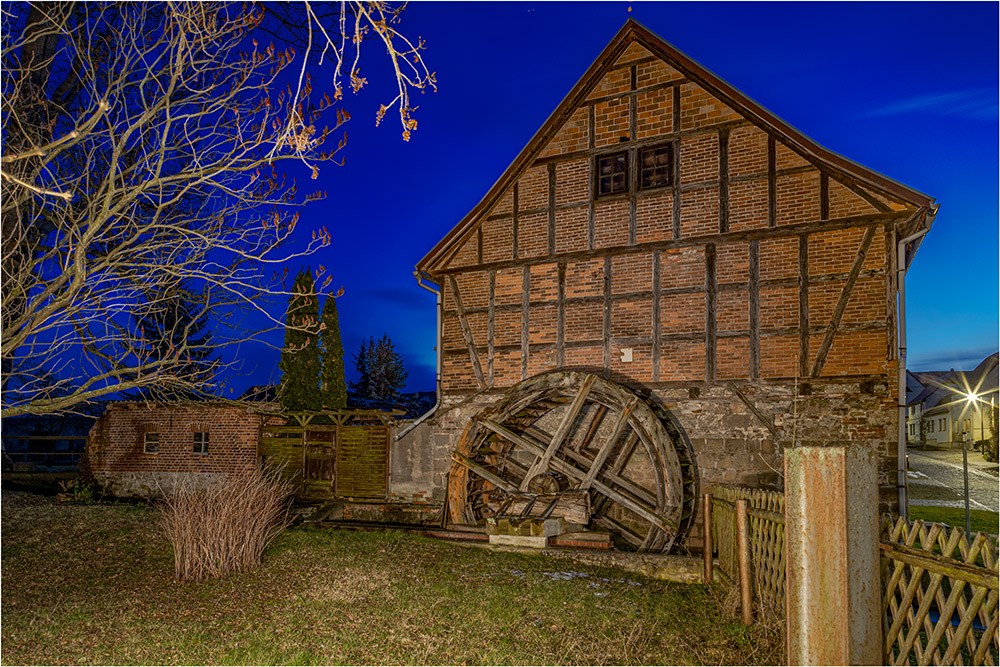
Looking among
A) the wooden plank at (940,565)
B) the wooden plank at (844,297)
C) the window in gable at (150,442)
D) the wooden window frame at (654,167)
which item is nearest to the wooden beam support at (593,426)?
the wooden plank at (844,297)

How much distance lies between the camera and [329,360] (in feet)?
68.2

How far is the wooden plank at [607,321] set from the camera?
11.6 m

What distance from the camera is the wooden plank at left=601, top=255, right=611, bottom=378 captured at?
1161 cm

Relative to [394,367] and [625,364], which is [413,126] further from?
[394,367]

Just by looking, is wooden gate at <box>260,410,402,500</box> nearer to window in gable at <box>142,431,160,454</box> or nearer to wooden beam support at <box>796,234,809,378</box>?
window in gable at <box>142,431,160,454</box>

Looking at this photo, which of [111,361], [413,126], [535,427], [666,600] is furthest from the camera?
[535,427]

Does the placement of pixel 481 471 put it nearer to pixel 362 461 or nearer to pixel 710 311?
pixel 362 461

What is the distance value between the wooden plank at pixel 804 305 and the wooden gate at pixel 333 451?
805 centimetres

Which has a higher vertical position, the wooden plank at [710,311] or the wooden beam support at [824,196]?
the wooden beam support at [824,196]

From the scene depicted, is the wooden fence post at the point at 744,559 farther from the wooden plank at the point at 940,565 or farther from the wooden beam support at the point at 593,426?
the wooden beam support at the point at 593,426

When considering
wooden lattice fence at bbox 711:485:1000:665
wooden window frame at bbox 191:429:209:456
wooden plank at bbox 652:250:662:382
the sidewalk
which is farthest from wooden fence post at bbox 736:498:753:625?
the sidewalk

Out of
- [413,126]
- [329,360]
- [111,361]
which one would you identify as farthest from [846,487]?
[329,360]

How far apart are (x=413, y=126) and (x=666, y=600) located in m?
5.53

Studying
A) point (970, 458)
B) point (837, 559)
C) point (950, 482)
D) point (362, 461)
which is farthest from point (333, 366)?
point (970, 458)
